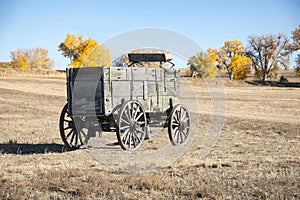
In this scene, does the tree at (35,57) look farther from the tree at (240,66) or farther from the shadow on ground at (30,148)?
the shadow on ground at (30,148)

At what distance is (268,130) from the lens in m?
14.0

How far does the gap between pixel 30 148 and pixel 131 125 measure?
3.26 m

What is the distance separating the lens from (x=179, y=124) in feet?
35.0

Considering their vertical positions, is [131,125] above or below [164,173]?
above

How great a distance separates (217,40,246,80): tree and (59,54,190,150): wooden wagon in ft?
243

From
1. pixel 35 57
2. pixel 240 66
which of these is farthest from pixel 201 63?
pixel 35 57

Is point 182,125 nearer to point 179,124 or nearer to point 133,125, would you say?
point 179,124

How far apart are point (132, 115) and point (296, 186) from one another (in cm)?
431

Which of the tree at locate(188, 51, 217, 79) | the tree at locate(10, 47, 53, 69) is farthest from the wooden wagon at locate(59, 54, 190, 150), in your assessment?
the tree at locate(10, 47, 53, 69)

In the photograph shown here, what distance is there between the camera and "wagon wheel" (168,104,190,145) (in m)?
10.4

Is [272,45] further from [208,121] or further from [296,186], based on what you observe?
[296,186]

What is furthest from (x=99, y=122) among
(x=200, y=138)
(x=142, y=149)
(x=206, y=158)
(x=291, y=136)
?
(x=291, y=136)

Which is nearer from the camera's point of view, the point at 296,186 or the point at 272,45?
the point at 296,186

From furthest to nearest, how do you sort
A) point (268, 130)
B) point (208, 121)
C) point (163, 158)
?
point (208, 121), point (268, 130), point (163, 158)
